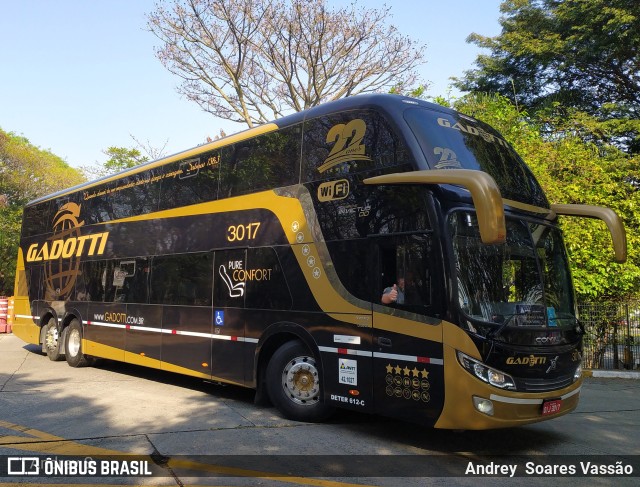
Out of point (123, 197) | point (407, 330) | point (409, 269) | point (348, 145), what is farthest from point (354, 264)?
point (123, 197)

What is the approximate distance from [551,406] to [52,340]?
11320 mm

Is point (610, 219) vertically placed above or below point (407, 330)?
above

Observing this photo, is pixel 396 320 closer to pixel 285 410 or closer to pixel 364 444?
pixel 364 444

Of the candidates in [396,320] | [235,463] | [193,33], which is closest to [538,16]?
[193,33]

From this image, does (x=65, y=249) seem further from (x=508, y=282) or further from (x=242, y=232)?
(x=508, y=282)

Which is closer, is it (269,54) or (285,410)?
(285,410)

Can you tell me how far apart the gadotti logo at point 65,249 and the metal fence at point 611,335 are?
1063 cm

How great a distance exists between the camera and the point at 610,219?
283 inches

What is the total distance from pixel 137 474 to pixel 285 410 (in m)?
2.57

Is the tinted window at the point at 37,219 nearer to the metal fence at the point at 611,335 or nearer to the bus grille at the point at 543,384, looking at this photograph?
the bus grille at the point at 543,384

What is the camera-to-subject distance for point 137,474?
509 cm

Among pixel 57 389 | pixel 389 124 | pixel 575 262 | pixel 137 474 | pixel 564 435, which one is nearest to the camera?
pixel 137 474

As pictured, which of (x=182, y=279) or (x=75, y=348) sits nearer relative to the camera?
(x=182, y=279)

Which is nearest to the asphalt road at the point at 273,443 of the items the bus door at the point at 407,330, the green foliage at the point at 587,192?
the bus door at the point at 407,330
